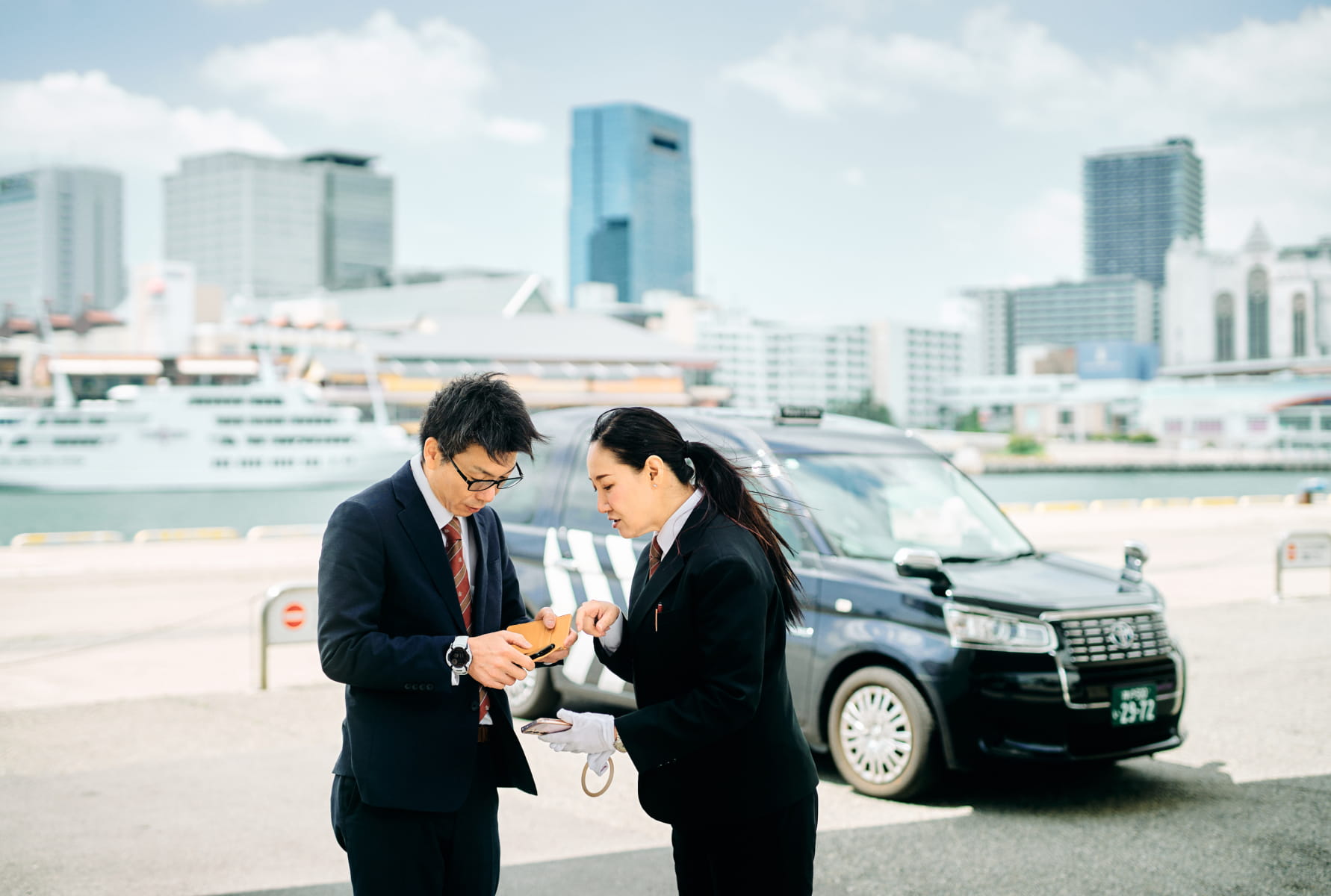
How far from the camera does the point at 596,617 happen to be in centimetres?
295

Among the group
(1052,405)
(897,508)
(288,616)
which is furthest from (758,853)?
(1052,405)

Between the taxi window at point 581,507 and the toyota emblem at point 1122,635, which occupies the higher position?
the taxi window at point 581,507

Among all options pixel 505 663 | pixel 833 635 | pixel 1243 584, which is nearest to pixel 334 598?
pixel 505 663

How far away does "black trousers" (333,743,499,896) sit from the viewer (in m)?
2.73

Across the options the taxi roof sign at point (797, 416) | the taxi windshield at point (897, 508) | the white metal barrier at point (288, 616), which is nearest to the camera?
the taxi windshield at point (897, 508)

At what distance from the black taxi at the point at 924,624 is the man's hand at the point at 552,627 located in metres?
2.66

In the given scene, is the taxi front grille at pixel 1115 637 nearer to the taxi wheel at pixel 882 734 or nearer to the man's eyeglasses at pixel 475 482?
the taxi wheel at pixel 882 734

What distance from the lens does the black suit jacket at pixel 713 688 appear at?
2.62 meters

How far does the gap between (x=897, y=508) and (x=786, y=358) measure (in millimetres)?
189199

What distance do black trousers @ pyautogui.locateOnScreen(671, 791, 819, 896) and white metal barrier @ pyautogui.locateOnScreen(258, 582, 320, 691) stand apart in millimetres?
6452

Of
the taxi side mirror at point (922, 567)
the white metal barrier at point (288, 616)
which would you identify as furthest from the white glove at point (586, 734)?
the white metal barrier at point (288, 616)

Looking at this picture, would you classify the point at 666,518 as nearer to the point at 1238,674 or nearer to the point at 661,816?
the point at 661,816

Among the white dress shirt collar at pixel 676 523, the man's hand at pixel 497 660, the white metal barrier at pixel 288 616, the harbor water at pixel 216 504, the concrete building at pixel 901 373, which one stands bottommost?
the harbor water at pixel 216 504

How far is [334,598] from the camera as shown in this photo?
2727mm
